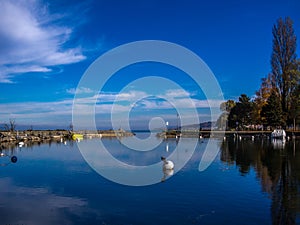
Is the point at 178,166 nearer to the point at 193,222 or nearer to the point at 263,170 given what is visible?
the point at 263,170

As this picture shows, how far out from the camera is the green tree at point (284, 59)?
173 feet

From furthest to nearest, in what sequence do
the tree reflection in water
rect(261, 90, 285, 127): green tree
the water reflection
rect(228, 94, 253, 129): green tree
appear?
rect(228, 94, 253, 129): green tree → rect(261, 90, 285, 127): green tree → the water reflection → the tree reflection in water

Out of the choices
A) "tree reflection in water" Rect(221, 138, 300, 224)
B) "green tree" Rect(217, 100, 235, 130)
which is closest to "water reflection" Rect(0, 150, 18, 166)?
"tree reflection in water" Rect(221, 138, 300, 224)

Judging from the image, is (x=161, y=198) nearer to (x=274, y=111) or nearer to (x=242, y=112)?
(x=274, y=111)

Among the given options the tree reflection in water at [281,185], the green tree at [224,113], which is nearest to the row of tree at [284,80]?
the green tree at [224,113]

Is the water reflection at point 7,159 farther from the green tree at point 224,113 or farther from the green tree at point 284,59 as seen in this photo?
the green tree at point 224,113

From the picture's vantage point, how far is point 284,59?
53344mm

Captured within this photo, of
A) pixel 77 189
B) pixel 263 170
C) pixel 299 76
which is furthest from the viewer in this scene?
pixel 299 76

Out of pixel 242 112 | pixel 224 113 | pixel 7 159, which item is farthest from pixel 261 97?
pixel 7 159

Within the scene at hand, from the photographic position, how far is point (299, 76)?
50.2 m

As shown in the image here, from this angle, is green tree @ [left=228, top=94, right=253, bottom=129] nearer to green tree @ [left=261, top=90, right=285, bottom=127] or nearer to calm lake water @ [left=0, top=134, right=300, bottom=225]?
green tree @ [left=261, top=90, right=285, bottom=127]

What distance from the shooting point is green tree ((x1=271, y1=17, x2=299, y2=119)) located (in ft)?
173

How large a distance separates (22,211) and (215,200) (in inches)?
A: 290

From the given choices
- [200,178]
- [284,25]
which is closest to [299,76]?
[284,25]
